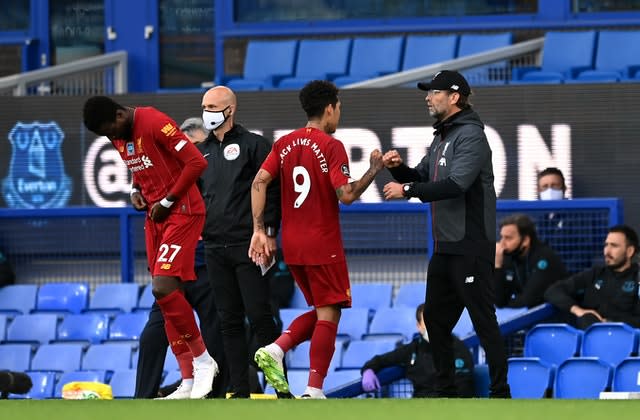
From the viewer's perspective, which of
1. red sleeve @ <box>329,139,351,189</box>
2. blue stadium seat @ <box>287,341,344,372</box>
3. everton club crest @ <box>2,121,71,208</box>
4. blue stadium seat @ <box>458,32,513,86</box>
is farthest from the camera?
blue stadium seat @ <box>458,32,513,86</box>

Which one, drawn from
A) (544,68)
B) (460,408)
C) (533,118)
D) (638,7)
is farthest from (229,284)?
(638,7)

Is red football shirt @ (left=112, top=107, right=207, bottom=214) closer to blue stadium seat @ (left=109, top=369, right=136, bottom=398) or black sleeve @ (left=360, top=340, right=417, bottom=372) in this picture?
black sleeve @ (left=360, top=340, right=417, bottom=372)

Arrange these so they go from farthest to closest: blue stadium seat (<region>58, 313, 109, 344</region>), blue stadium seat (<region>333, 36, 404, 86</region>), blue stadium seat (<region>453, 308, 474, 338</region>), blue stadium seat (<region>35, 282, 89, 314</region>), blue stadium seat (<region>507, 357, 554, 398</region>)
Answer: blue stadium seat (<region>333, 36, 404, 86</region>) → blue stadium seat (<region>35, 282, 89, 314</region>) → blue stadium seat (<region>58, 313, 109, 344</region>) → blue stadium seat (<region>453, 308, 474, 338</region>) → blue stadium seat (<region>507, 357, 554, 398</region>)

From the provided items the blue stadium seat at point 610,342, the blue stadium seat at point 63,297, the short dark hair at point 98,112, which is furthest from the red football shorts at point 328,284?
the blue stadium seat at point 63,297

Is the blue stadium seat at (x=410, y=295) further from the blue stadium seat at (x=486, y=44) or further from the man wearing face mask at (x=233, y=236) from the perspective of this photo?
the blue stadium seat at (x=486, y=44)

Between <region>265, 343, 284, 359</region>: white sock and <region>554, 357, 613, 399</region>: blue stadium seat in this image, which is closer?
<region>265, 343, 284, 359</region>: white sock

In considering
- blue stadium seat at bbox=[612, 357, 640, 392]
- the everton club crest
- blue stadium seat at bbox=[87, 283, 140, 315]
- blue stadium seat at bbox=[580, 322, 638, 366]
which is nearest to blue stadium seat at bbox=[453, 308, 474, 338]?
blue stadium seat at bbox=[580, 322, 638, 366]

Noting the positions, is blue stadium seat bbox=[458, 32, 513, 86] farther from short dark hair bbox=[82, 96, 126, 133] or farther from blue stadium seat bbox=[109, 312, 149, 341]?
short dark hair bbox=[82, 96, 126, 133]

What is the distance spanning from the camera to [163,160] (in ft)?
26.1

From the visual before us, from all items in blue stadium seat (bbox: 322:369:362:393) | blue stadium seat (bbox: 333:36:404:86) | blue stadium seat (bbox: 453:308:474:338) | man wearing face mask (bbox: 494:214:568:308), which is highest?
blue stadium seat (bbox: 333:36:404:86)

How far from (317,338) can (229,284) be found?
A: 760 mm

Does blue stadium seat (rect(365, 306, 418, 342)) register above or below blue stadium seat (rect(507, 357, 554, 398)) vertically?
above

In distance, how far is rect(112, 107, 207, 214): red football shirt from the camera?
25.7ft

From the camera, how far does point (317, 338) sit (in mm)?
7938
